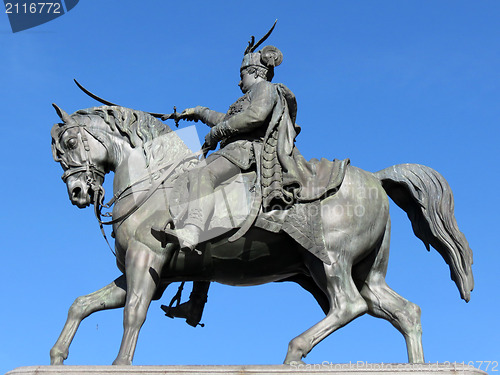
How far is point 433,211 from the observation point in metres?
10.4

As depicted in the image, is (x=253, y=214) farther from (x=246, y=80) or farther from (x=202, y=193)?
(x=246, y=80)

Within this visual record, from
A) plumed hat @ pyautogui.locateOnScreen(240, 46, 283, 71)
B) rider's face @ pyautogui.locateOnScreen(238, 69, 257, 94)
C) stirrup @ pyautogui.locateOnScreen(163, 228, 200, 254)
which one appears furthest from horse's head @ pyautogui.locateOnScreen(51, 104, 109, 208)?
plumed hat @ pyautogui.locateOnScreen(240, 46, 283, 71)

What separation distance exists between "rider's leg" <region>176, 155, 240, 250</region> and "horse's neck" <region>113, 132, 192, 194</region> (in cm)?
47

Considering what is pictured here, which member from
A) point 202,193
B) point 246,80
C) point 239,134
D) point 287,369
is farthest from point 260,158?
point 287,369

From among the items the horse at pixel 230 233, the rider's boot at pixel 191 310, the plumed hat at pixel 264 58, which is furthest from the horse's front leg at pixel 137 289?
the plumed hat at pixel 264 58

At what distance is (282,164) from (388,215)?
56.3 inches

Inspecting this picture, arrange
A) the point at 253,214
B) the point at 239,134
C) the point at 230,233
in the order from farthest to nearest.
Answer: the point at 239,134 < the point at 230,233 < the point at 253,214

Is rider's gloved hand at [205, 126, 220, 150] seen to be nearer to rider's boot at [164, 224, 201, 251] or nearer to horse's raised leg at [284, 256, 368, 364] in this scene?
rider's boot at [164, 224, 201, 251]

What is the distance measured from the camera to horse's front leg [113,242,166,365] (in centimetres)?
961

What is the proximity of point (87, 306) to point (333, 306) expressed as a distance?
2.93m

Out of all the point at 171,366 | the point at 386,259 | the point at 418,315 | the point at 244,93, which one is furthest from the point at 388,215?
the point at 171,366

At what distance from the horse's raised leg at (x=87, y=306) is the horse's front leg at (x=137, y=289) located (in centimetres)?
62

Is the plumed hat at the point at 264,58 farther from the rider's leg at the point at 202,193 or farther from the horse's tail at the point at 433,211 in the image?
the horse's tail at the point at 433,211

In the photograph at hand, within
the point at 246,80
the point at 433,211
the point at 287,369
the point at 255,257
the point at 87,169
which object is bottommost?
the point at 287,369
